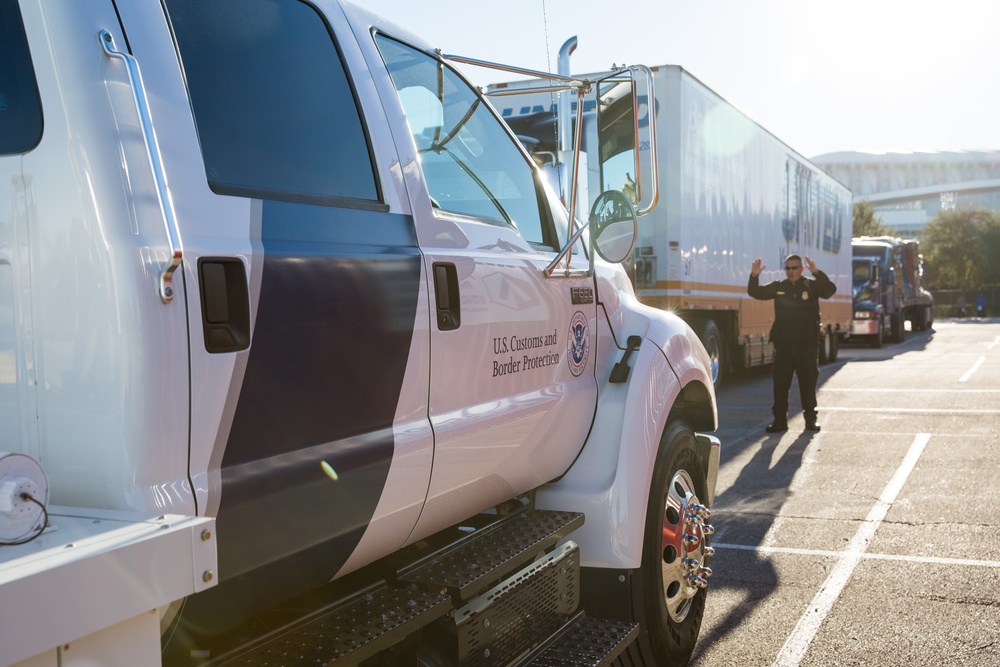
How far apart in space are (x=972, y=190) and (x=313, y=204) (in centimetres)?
16712

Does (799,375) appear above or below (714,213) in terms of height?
below

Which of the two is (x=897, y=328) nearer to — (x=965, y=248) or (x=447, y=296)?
(x=447, y=296)

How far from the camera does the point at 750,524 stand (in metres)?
6.50

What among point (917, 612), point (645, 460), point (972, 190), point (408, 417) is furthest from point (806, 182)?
point (972, 190)

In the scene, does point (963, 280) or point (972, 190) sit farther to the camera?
point (972, 190)

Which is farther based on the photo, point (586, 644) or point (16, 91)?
point (586, 644)

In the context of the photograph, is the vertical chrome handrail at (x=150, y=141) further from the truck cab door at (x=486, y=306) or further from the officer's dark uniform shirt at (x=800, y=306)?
the officer's dark uniform shirt at (x=800, y=306)

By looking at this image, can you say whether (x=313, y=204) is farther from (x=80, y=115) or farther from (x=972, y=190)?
(x=972, y=190)

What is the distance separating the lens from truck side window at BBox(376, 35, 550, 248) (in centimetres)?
277

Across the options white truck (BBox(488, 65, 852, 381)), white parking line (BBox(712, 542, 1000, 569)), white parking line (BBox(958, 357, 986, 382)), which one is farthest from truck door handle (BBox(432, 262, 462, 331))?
white parking line (BBox(958, 357, 986, 382))

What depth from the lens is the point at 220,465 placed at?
6.03ft

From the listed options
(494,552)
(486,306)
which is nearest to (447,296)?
(486,306)

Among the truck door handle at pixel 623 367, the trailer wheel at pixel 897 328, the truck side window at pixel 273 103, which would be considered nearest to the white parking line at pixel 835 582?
the truck door handle at pixel 623 367

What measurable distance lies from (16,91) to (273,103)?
0.55 meters
